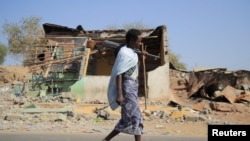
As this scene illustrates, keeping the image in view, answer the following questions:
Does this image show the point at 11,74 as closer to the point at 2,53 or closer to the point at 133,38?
the point at 2,53

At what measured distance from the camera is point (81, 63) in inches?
690

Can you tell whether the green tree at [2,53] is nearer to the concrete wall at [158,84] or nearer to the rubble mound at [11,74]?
the rubble mound at [11,74]

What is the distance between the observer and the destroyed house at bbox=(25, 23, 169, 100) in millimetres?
16109

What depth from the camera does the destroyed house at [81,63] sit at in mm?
16109

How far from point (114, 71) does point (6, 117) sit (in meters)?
5.48

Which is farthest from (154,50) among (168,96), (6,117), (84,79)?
(6,117)

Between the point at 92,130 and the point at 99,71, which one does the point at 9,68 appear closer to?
the point at 99,71

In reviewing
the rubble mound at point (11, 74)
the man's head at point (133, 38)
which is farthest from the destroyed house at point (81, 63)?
the man's head at point (133, 38)

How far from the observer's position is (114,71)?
476 centimetres

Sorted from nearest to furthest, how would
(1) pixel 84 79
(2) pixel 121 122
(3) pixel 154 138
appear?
(2) pixel 121 122 < (3) pixel 154 138 < (1) pixel 84 79

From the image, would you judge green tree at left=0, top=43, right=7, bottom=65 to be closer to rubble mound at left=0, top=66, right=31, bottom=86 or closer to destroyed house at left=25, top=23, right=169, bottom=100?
rubble mound at left=0, top=66, right=31, bottom=86

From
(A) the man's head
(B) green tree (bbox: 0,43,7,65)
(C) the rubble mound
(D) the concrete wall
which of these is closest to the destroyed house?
(D) the concrete wall

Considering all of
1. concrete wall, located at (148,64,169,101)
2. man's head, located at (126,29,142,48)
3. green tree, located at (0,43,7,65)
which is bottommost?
concrete wall, located at (148,64,169,101)

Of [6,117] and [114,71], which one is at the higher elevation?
[114,71]
